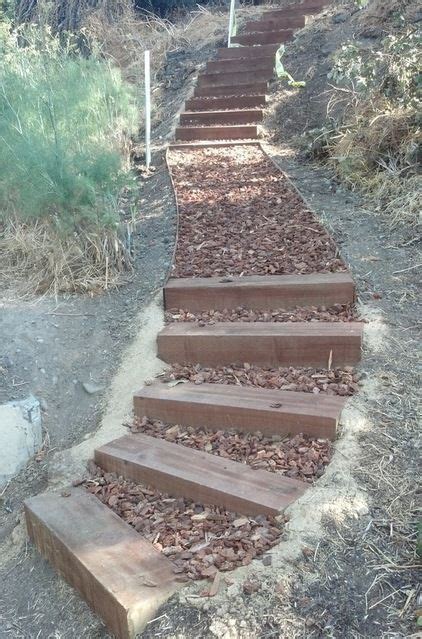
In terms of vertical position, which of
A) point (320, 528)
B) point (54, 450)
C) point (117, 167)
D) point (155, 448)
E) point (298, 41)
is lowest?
point (54, 450)

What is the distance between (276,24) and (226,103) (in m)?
2.76

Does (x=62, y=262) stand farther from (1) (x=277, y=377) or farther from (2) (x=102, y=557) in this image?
(2) (x=102, y=557)

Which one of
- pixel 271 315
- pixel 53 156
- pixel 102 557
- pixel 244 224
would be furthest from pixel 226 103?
pixel 102 557

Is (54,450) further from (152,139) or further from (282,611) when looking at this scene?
(152,139)

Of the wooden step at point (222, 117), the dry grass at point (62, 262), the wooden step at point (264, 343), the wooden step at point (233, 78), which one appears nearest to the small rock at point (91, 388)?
the wooden step at point (264, 343)

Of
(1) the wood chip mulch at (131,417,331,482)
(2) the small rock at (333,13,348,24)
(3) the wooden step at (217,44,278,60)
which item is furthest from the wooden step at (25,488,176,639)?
(2) the small rock at (333,13,348,24)

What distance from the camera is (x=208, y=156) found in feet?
24.0

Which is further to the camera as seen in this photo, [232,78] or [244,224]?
[232,78]

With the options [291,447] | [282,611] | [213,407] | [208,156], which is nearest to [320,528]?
[282,611]

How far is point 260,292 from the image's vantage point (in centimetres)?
410

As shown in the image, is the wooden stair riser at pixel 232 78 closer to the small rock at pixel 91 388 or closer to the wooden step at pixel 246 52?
the wooden step at pixel 246 52

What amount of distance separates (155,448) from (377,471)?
3.46 feet

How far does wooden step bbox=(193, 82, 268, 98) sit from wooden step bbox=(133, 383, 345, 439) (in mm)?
6558

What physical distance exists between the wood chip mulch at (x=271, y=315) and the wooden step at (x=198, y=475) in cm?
108
